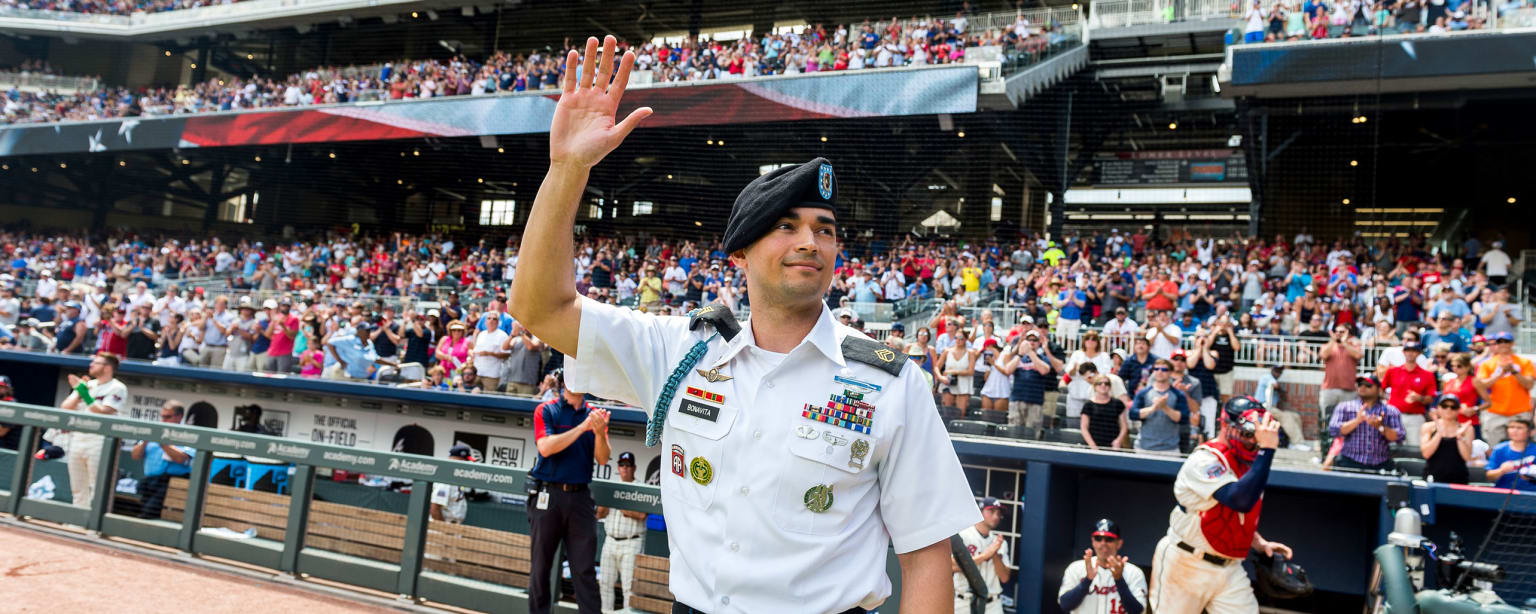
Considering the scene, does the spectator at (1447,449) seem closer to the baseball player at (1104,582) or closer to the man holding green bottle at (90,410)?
the baseball player at (1104,582)

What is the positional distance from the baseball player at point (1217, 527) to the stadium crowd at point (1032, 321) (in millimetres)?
2768

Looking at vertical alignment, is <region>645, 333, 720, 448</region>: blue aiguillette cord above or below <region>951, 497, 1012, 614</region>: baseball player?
above

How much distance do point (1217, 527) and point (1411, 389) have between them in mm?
4520

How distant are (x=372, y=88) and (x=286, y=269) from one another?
5.27 meters

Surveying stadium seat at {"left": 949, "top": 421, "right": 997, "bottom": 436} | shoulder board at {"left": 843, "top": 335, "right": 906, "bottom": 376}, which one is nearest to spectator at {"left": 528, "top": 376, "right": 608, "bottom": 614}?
shoulder board at {"left": 843, "top": 335, "right": 906, "bottom": 376}

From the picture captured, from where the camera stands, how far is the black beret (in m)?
1.86

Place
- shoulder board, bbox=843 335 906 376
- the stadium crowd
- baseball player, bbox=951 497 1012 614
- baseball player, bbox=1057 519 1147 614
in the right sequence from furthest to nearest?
1. the stadium crowd
2. baseball player, bbox=951 497 1012 614
3. baseball player, bbox=1057 519 1147 614
4. shoulder board, bbox=843 335 906 376

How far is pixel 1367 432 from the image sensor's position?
775cm

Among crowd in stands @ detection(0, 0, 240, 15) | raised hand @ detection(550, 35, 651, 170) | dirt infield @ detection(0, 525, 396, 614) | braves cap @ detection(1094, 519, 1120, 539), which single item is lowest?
dirt infield @ detection(0, 525, 396, 614)

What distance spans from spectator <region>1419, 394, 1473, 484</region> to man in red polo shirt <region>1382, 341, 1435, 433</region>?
1241mm

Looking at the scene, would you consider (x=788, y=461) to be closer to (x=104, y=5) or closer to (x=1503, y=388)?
(x=1503, y=388)

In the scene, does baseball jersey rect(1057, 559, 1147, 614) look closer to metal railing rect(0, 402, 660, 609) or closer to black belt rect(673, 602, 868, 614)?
metal railing rect(0, 402, 660, 609)

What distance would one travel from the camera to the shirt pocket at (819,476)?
5.85ft

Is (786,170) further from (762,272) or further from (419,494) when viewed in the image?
(419,494)
